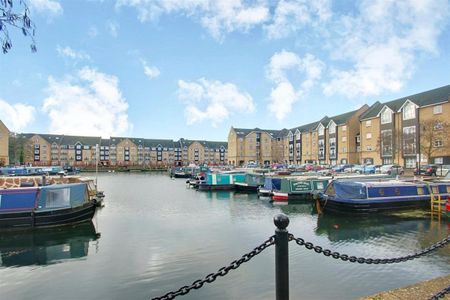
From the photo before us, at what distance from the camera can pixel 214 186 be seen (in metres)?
39.6

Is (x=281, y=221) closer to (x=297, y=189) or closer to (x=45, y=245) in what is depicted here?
(x=45, y=245)

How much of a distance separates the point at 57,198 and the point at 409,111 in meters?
56.3

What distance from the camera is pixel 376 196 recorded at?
20.6m

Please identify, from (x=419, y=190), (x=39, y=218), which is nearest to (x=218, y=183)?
(x=419, y=190)

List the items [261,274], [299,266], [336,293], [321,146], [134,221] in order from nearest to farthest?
[336,293] → [261,274] → [299,266] → [134,221] → [321,146]

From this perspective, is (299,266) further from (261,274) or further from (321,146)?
(321,146)


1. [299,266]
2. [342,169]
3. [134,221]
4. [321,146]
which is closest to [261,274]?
[299,266]

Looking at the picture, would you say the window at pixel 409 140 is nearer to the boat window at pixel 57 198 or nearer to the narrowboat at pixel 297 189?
the narrowboat at pixel 297 189

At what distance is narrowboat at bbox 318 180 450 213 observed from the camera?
20.1 metres

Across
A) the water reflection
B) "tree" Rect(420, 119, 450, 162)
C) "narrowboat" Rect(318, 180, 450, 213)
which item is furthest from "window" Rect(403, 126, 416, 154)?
the water reflection

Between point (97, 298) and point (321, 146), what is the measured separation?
76.6 m

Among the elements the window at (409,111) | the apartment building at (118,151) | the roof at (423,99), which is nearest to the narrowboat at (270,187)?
the roof at (423,99)

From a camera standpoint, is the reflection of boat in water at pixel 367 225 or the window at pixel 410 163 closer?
the reflection of boat in water at pixel 367 225

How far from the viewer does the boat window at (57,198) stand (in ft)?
56.6
